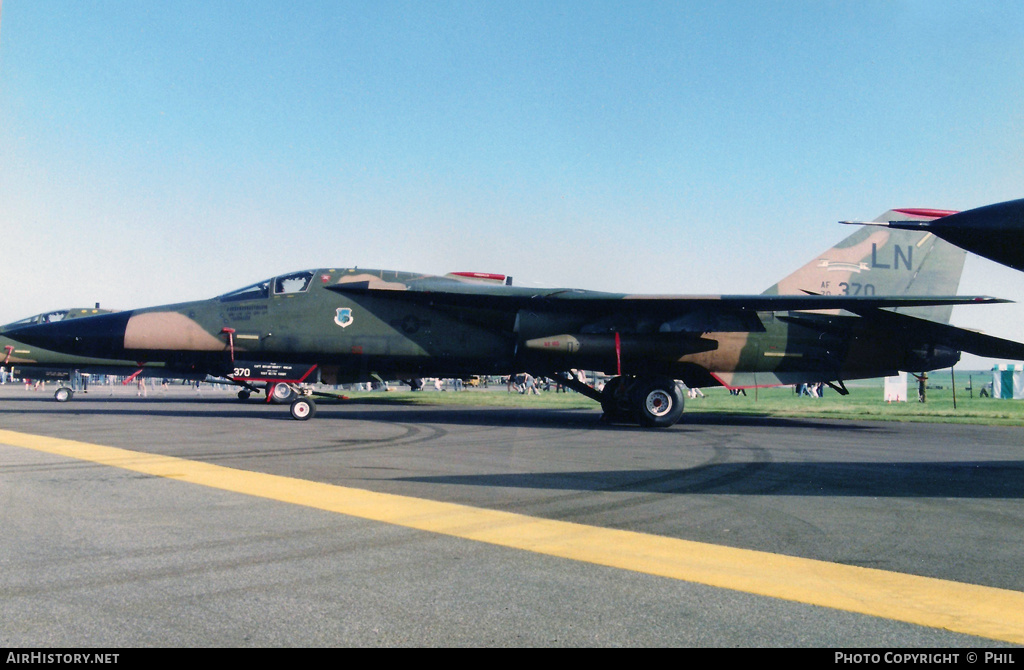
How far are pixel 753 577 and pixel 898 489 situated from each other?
3690 millimetres

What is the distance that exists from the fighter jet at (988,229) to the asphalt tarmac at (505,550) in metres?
1.93

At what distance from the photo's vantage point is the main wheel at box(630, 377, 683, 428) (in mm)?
14867

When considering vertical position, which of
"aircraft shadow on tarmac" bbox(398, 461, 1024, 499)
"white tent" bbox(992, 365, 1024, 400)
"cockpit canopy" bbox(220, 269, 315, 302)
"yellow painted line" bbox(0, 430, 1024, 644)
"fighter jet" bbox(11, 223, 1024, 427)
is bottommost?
"white tent" bbox(992, 365, 1024, 400)

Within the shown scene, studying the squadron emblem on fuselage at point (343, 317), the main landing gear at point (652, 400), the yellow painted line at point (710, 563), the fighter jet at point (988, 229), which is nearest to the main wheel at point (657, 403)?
the main landing gear at point (652, 400)

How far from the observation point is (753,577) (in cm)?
380

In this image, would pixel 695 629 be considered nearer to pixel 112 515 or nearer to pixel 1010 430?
pixel 112 515

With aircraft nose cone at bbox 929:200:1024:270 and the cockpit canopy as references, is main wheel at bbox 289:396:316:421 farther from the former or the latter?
aircraft nose cone at bbox 929:200:1024:270

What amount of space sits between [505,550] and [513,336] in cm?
1098

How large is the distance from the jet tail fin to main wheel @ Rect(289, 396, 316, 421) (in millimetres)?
10776

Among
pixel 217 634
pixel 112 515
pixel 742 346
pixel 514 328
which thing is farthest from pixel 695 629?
pixel 742 346

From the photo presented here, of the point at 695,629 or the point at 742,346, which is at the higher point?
the point at 742,346

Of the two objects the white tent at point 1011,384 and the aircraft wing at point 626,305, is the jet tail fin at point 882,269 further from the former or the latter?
the white tent at point 1011,384

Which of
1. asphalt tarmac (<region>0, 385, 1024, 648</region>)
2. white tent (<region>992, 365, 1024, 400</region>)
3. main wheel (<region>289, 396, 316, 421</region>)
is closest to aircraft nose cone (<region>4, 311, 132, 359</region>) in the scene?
main wheel (<region>289, 396, 316, 421</region>)

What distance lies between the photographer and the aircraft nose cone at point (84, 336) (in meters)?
14.4
